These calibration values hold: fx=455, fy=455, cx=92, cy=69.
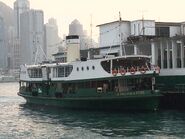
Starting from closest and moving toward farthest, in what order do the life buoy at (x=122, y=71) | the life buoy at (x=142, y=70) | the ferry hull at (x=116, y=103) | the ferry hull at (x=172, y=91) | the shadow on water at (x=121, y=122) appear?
the shadow on water at (x=121, y=122) < the ferry hull at (x=116, y=103) < the life buoy at (x=142, y=70) < the life buoy at (x=122, y=71) < the ferry hull at (x=172, y=91)

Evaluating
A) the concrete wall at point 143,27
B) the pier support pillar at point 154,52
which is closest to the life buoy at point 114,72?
the pier support pillar at point 154,52

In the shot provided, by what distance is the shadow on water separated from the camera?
29.7 meters

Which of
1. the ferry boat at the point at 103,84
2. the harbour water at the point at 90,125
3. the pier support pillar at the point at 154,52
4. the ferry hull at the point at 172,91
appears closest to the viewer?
the harbour water at the point at 90,125

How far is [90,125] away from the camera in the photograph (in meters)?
33.1

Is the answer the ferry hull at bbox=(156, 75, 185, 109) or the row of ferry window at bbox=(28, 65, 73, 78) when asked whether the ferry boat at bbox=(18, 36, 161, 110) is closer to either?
the row of ferry window at bbox=(28, 65, 73, 78)

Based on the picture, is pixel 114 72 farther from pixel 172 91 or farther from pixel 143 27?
pixel 143 27

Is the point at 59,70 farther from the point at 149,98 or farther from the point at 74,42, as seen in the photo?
the point at 149,98

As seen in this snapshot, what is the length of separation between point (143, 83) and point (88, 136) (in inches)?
485

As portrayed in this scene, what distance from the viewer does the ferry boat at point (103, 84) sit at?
39.1m

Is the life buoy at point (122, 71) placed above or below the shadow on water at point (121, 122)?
above

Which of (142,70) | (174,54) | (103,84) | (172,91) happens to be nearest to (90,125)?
(103,84)

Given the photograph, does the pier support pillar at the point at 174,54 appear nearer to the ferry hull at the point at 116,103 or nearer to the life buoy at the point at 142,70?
the life buoy at the point at 142,70

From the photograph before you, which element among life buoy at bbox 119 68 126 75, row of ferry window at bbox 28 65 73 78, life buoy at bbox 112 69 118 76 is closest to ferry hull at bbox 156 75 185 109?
life buoy at bbox 119 68 126 75

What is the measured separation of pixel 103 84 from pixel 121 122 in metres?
7.34
